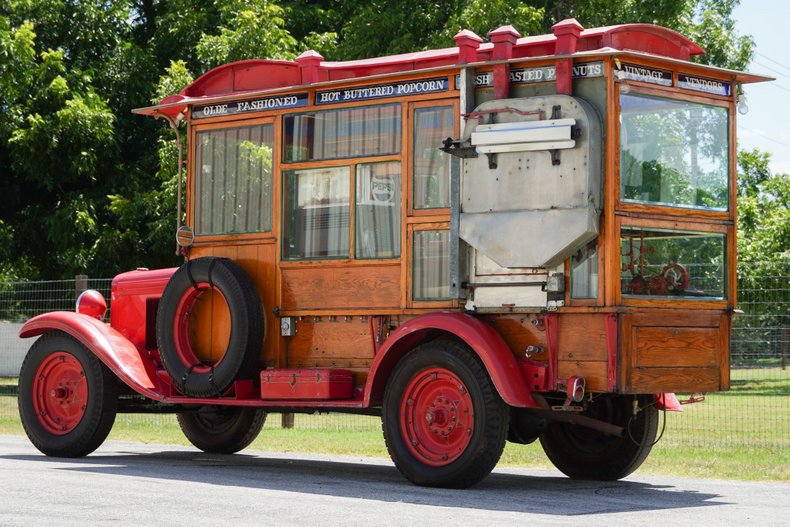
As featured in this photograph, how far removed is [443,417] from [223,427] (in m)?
4.01

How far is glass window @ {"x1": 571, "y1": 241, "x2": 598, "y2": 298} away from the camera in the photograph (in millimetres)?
10023

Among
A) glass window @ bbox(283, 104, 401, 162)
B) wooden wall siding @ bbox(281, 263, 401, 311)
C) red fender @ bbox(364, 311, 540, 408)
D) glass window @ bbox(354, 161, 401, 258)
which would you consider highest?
glass window @ bbox(283, 104, 401, 162)

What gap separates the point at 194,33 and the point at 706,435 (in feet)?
42.5

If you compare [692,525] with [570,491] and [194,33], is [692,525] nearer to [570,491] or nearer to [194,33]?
[570,491]

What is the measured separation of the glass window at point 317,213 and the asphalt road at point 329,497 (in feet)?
5.99

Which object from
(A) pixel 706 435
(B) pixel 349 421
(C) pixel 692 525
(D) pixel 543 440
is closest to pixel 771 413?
(A) pixel 706 435

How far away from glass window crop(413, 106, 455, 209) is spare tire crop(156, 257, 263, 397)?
1.79 metres

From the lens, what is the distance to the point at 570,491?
34.7 feet

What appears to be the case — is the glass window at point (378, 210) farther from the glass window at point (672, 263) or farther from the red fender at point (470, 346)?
the glass window at point (672, 263)

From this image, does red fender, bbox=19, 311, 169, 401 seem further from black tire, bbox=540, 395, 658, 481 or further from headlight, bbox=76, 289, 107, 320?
black tire, bbox=540, 395, 658, 481

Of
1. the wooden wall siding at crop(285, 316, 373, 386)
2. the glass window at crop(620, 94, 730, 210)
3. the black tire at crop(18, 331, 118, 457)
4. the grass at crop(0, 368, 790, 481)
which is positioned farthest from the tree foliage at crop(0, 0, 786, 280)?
the glass window at crop(620, 94, 730, 210)

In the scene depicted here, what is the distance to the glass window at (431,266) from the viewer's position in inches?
426

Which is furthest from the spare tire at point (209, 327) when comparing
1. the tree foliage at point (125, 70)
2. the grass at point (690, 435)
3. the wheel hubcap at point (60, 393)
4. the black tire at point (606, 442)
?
the tree foliage at point (125, 70)

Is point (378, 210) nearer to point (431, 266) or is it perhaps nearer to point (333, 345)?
point (431, 266)
